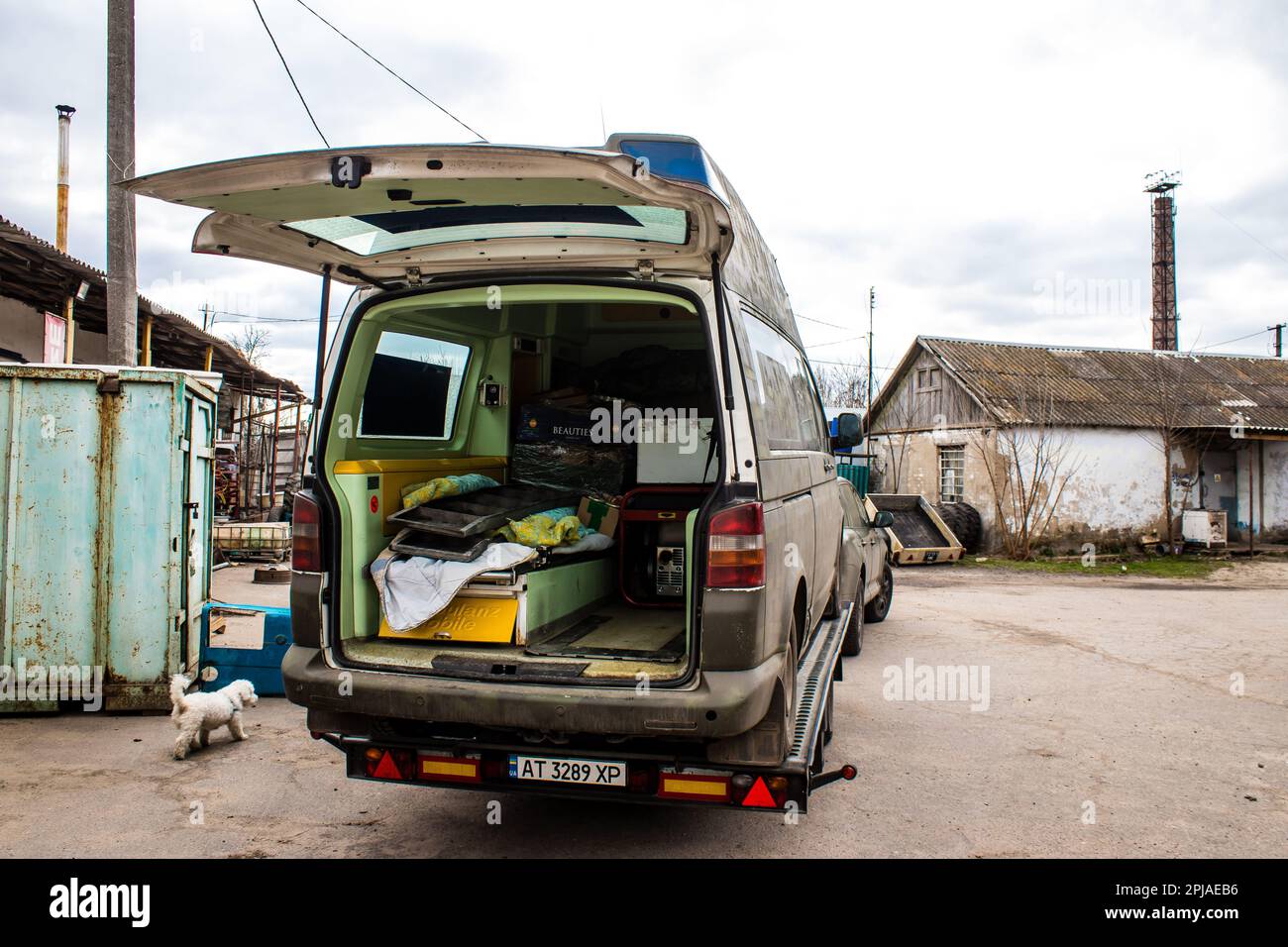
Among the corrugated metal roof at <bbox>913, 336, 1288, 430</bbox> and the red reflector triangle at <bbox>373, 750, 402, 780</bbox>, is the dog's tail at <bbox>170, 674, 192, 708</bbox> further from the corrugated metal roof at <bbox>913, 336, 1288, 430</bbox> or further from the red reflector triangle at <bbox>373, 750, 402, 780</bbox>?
the corrugated metal roof at <bbox>913, 336, 1288, 430</bbox>

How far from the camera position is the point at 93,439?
19.3ft

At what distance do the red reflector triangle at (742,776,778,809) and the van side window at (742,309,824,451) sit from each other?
1374mm

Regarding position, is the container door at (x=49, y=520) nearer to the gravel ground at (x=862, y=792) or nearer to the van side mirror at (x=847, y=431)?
the gravel ground at (x=862, y=792)

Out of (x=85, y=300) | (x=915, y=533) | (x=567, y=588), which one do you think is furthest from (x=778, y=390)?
(x=915, y=533)

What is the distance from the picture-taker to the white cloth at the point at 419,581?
3887 millimetres

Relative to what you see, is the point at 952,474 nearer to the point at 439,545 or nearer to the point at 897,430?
the point at 897,430

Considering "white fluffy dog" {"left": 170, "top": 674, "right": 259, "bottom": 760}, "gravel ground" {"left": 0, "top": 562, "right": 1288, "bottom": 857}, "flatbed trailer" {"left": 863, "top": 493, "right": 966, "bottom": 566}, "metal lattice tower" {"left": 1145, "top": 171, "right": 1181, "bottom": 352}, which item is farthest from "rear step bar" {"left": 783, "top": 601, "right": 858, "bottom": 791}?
"metal lattice tower" {"left": 1145, "top": 171, "right": 1181, "bottom": 352}

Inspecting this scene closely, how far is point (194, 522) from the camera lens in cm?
623

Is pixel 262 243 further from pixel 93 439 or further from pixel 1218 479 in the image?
pixel 1218 479

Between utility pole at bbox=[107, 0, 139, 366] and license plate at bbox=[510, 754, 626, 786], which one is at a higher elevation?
utility pole at bbox=[107, 0, 139, 366]

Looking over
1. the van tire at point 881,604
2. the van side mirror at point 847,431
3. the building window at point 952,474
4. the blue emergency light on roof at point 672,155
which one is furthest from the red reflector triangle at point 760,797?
the building window at point 952,474

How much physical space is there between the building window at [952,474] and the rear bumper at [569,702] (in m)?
19.3

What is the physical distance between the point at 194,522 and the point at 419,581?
3.13m

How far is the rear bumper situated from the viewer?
127 inches
